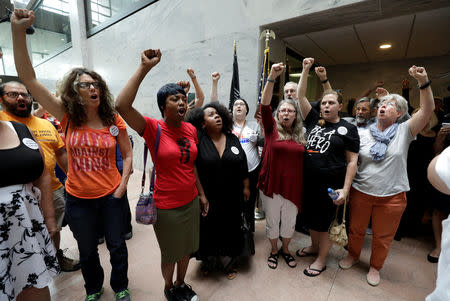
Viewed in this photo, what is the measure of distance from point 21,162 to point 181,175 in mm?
941

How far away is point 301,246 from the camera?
109 inches

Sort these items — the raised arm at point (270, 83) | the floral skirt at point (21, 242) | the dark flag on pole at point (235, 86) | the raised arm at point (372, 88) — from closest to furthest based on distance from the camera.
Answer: the floral skirt at point (21, 242) → the raised arm at point (270, 83) → the raised arm at point (372, 88) → the dark flag on pole at point (235, 86)

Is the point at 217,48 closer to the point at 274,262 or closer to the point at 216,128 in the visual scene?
the point at 216,128

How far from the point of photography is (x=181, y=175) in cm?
162

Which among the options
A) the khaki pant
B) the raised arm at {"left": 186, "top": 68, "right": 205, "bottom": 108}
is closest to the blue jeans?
the raised arm at {"left": 186, "top": 68, "right": 205, "bottom": 108}

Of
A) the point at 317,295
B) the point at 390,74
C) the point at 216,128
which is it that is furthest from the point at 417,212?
the point at 390,74

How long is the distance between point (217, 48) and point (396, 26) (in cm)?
326

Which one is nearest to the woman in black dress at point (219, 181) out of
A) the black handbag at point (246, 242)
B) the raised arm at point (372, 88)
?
the black handbag at point (246, 242)

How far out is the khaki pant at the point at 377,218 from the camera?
6.53 feet

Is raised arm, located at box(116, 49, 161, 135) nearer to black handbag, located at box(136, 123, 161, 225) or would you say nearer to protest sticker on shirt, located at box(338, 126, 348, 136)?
black handbag, located at box(136, 123, 161, 225)

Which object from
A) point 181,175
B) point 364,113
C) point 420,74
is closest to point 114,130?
point 181,175

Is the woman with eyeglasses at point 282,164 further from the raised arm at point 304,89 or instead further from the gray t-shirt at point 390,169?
the gray t-shirt at point 390,169

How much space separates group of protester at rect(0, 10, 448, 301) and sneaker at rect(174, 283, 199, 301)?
0.01 metres

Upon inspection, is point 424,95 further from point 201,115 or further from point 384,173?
point 201,115
